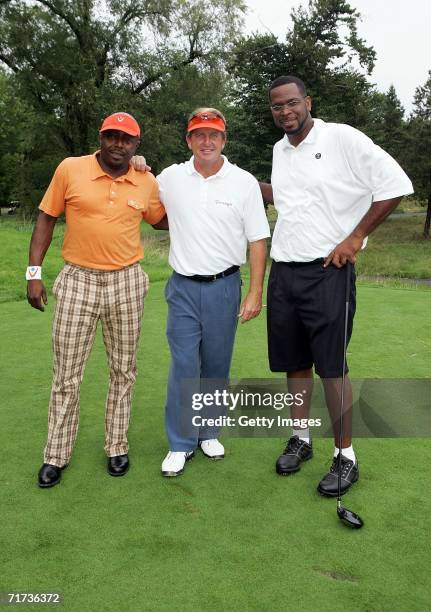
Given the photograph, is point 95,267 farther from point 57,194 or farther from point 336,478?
point 336,478

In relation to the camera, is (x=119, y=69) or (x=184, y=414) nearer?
(x=184, y=414)

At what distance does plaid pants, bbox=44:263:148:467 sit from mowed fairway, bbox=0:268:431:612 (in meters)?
0.18

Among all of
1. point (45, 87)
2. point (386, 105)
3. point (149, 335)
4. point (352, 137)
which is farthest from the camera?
point (386, 105)

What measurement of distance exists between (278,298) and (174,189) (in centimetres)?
72

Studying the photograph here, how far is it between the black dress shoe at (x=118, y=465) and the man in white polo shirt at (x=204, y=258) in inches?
7.8

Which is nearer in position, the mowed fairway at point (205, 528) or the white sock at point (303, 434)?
the mowed fairway at point (205, 528)

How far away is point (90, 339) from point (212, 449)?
2.78ft

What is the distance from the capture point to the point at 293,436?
305 centimetres

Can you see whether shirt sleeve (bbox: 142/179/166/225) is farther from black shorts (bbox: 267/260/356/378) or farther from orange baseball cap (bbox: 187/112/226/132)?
black shorts (bbox: 267/260/356/378)

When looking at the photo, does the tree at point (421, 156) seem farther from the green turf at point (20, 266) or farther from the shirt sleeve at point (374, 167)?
the shirt sleeve at point (374, 167)

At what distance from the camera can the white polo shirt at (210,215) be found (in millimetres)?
2789

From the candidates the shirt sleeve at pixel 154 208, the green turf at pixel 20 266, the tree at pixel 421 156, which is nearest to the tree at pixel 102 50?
the tree at pixel 421 156

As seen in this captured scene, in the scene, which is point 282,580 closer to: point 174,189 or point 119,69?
point 174,189

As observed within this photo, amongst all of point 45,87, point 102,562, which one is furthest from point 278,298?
point 45,87
